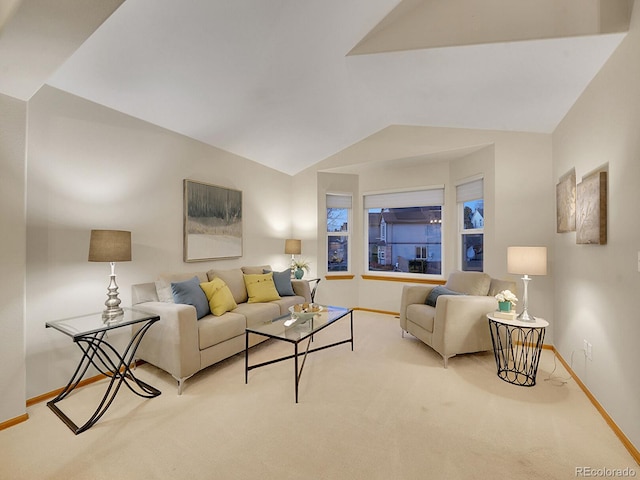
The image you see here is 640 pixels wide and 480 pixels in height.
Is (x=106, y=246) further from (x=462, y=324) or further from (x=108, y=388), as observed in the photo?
(x=462, y=324)

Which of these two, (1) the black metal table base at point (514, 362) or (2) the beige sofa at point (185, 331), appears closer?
(2) the beige sofa at point (185, 331)

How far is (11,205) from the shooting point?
2023 millimetres

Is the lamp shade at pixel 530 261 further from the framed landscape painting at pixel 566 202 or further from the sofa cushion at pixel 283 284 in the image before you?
the sofa cushion at pixel 283 284

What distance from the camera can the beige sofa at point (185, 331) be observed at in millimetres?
2412

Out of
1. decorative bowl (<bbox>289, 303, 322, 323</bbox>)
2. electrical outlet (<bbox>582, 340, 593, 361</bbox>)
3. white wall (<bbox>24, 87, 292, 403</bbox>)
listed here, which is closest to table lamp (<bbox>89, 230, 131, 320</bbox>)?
white wall (<bbox>24, 87, 292, 403</bbox>)

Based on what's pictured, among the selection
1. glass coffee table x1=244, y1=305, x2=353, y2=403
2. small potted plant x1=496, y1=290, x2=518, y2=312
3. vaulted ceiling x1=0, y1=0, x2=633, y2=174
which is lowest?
glass coffee table x1=244, y1=305, x2=353, y2=403

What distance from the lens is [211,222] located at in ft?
12.7

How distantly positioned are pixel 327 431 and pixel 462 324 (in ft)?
5.75

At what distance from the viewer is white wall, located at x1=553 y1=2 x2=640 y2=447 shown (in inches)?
70.1

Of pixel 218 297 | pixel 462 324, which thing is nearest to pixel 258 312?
pixel 218 297

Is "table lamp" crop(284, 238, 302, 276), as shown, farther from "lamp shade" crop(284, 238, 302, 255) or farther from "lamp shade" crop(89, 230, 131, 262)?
"lamp shade" crop(89, 230, 131, 262)

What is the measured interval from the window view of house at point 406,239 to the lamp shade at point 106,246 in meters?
3.92

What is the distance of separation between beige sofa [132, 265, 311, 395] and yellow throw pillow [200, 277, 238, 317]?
6cm

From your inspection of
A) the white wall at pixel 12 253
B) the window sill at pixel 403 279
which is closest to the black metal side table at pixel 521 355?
the window sill at pixel 403 279
